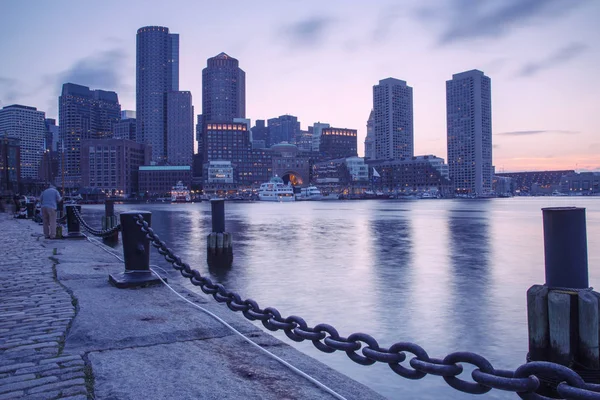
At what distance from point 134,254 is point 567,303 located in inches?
289

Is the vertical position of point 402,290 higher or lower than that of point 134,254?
lower

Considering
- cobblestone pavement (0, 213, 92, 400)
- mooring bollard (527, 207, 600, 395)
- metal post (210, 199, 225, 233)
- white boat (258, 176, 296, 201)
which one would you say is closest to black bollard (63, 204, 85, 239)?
metal post (210, 199, 225, 233)

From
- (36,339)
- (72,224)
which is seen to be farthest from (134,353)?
(72,224)

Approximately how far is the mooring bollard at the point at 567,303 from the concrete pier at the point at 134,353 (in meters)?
1.76

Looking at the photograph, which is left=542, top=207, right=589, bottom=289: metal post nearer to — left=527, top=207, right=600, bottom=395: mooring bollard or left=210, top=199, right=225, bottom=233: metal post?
left=527, top=207, right=600, bottom=395: mooring bollard

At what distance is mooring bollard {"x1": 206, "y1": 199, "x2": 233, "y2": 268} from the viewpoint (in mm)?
21719

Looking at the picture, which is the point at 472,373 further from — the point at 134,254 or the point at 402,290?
the point at 402,290

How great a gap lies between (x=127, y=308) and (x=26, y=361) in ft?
7.82

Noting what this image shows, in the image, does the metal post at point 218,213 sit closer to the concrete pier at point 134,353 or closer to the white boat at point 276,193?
the concrete pier at point 134,353

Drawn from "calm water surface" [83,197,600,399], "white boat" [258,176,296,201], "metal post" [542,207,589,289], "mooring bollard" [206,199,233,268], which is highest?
"white boat" [258,176,296,201]

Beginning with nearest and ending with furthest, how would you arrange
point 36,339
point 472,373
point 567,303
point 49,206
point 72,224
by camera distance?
point 472,373 < point 567,303 < point 36,339 < point 49,206 < point 72,224

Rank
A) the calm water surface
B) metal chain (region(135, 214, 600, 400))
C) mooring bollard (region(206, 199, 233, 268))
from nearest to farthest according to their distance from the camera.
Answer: metal chain (region(135, 214, 600, 400)) → the calm water surface → mooring bollard (region(206, 199, 233, 268))

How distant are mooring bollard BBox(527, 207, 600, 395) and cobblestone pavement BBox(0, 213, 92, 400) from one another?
4165 millimetres

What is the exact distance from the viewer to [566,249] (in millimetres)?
4160
